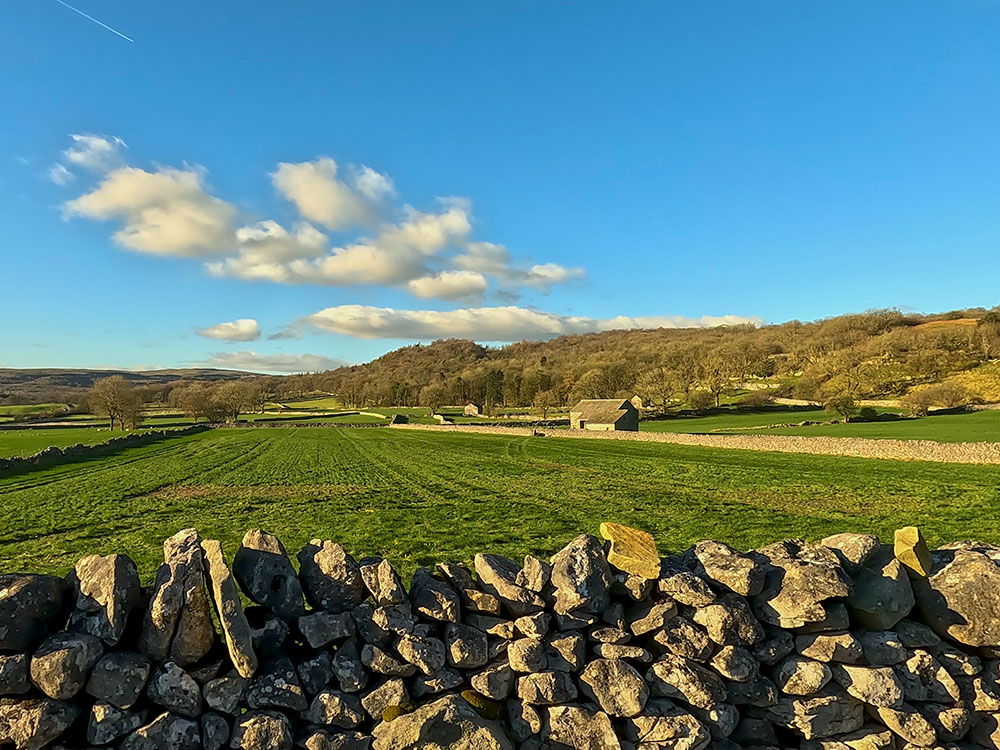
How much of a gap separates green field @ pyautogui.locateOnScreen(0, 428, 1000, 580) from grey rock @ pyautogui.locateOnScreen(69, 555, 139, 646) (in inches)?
272

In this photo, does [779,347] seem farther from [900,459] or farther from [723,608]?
[723,608]

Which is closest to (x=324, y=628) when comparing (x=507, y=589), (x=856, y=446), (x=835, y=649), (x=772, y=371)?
(x=507, y=589)

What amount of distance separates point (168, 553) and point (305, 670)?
1297mm

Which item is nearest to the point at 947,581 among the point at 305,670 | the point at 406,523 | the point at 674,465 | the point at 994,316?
the point at 305,670

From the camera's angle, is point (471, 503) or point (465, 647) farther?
point (471, 503)

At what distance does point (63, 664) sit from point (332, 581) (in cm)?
164

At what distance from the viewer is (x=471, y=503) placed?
755 inches

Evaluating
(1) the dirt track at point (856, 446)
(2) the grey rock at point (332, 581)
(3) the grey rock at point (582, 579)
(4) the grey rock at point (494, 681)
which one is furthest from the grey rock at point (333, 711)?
(1) the dirt track at point (856, 446)

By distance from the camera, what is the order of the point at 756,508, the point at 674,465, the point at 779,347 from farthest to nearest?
1. the point at 779,347
2. the point at 674,465
3. the point at 756,508

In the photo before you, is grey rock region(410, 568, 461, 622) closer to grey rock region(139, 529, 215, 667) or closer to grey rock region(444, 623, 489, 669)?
grey rock region(444, 623, 489, 669)

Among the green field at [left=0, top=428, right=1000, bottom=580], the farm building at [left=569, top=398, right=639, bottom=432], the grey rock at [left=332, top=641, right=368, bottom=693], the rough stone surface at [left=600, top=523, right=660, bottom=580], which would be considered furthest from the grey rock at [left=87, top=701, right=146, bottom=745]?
the farm building at [left=569, top=398, right=639, bottom=432]

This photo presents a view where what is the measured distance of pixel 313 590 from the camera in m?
4.33

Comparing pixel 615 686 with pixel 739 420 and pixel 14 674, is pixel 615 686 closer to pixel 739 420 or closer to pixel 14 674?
pixel 14 674

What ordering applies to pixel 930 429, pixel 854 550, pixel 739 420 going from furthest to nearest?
pixel 739 420, pixel 930 429, pixel 854 550
